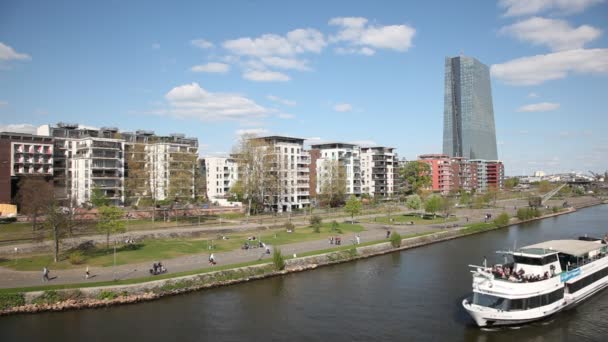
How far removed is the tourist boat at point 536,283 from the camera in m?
33.0

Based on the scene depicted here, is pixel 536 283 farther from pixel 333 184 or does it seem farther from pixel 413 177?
pixel 413 177

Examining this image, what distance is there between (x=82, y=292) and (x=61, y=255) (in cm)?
1600

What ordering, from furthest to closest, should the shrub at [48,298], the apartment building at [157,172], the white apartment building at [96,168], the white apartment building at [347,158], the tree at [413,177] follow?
the tree at [413,177]
the white apartment building at [347,158]
the white apartment building at [96,168]
the apartment building at [157,172]
the shrub at [48,298]

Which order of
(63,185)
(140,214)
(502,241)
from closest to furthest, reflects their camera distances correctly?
(502,241), (140,214), (63,185)

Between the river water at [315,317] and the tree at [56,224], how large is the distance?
581 inches

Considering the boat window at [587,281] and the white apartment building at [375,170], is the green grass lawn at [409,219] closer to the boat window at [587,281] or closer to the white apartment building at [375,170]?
the white apartment building at [375,170]

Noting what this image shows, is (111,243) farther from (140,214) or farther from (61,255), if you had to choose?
(140,214)

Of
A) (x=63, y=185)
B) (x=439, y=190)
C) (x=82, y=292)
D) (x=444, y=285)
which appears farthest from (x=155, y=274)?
(x=439, y=190)

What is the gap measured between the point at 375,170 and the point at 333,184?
3474 centimetres

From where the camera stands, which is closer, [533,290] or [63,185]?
[533,290]

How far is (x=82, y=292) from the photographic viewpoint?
3888cm

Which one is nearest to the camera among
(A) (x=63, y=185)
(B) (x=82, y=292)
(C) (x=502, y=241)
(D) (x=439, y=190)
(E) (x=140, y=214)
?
(B) (x=82, y=292)

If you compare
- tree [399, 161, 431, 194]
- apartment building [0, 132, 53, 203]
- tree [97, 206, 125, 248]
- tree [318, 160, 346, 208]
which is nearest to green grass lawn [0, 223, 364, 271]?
tree [97, 206, 125, 248]

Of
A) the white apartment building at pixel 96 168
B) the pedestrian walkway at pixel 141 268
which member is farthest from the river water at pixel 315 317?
the white apartment building at pixel 96 168
